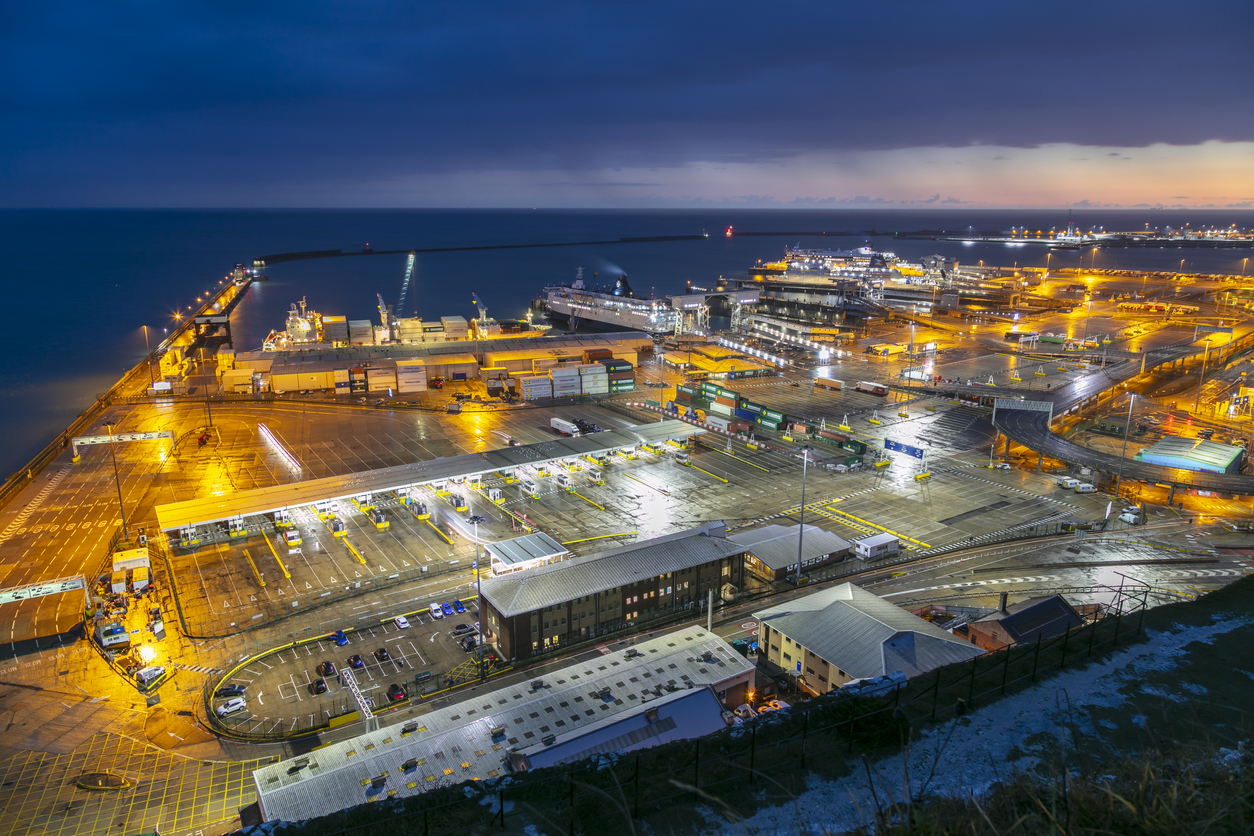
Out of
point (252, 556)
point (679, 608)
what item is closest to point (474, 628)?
point (679, 608)

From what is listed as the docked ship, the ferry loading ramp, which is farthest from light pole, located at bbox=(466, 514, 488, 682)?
the docked ship

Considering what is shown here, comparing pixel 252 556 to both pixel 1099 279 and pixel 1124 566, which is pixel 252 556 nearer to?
pixel 1124 566

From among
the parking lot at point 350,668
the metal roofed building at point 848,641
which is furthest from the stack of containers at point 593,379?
the metal roofed building at point 848,641

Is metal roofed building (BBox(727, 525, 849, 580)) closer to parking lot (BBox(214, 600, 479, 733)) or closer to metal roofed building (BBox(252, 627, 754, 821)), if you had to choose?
metal roofed building (BBox(252, 627, 754, 821))

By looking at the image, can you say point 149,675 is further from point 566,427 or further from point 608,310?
point 608,310

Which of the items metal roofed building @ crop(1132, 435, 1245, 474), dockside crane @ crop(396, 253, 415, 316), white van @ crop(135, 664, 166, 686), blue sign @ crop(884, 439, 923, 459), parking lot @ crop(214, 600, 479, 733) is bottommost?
parking lot @ crop(214, 600, 479, 733)
